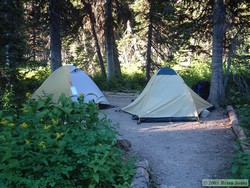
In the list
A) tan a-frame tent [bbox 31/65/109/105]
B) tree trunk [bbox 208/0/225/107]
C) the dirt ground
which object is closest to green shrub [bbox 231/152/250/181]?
the dirt ground

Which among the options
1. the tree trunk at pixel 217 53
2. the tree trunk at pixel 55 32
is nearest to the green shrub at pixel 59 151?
the tree trunk at pixel 217 53

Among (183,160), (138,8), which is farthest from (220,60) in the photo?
(138,8)

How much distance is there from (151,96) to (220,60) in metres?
2.88

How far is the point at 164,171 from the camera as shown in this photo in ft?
16.5

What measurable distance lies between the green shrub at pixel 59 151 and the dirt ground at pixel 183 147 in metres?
0.81

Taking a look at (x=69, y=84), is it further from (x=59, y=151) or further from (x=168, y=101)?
(x=59, y=151)

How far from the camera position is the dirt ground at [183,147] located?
15.8 feet

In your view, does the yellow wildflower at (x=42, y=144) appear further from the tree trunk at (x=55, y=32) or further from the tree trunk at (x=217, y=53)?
the tree trunk at (x=55, y=32)

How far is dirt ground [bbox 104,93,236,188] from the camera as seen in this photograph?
15.8ft

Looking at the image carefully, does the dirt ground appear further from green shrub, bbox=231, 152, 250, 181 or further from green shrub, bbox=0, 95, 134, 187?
green shrub, bbox=0, 95, 134, 187

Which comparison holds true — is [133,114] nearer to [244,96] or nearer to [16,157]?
[244,96]

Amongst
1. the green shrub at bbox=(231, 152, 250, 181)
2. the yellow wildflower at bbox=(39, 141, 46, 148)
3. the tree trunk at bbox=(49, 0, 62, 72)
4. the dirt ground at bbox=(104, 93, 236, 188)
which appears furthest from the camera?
the tree trunk at bbox=(49, 0, 62, 72)

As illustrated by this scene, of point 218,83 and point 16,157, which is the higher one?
point 218,83

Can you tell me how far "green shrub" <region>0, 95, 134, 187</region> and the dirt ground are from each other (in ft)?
2.67
